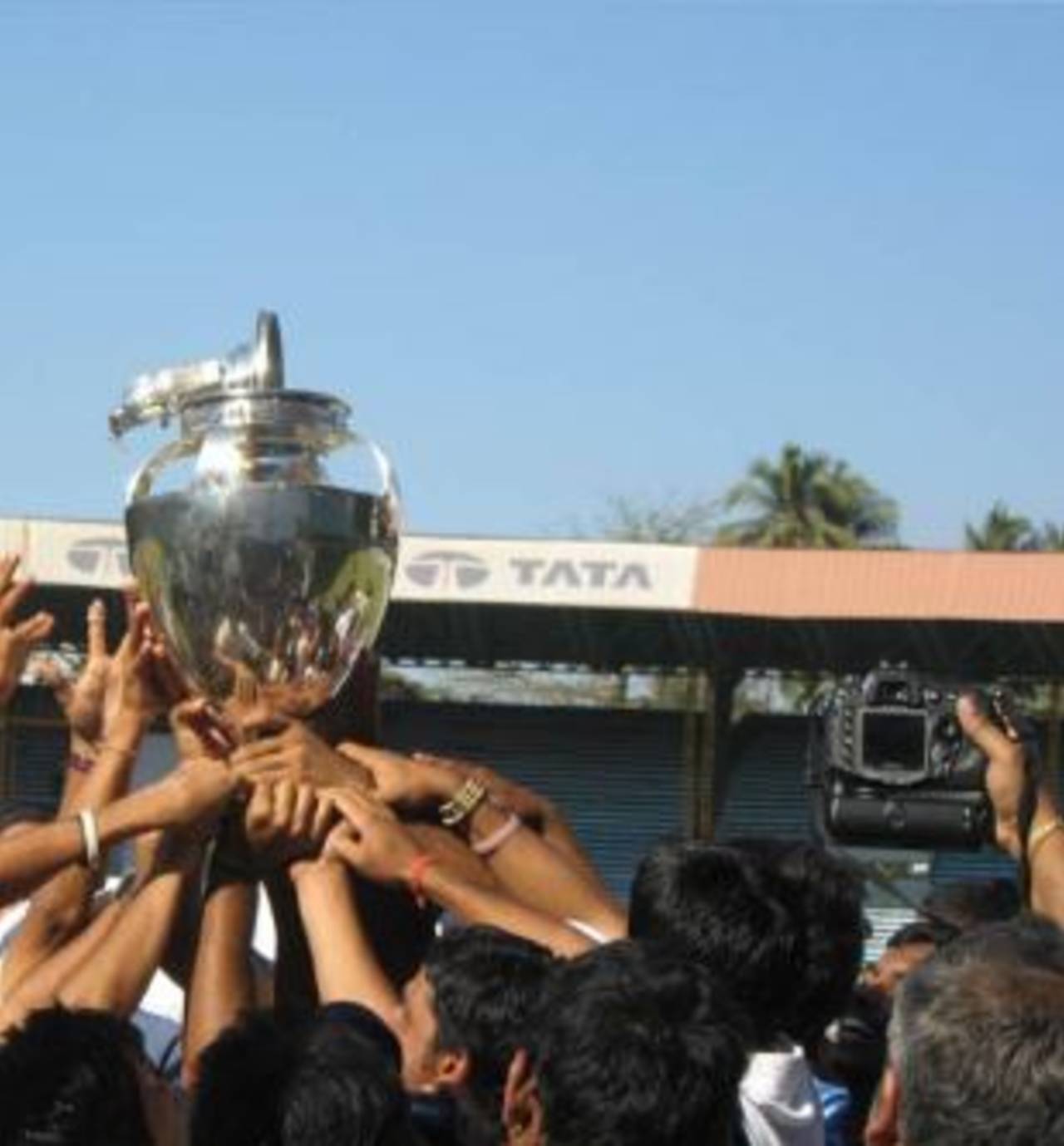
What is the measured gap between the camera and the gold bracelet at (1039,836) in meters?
4.31

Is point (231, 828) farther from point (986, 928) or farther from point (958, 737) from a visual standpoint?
point (958, 737)

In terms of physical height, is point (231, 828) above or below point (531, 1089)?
above

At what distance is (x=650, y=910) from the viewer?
3.69 m

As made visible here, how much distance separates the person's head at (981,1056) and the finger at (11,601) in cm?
177

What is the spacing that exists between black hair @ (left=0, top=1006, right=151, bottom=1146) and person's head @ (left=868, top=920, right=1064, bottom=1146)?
953mm

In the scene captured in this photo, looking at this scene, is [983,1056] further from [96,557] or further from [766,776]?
[766,776]

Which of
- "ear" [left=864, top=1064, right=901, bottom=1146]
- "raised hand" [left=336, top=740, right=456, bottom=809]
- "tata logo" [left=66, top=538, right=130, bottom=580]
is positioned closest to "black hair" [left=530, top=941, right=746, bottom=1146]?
"ear" [left=864, top=1064, right=901, bottom=1146]

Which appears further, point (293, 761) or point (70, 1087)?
point (293, 761)

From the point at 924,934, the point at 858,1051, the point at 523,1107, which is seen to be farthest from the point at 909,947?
the point at 523,1107

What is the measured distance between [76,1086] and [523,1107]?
0.54 meters

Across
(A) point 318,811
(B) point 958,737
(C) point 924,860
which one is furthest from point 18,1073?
(C) point 924,860

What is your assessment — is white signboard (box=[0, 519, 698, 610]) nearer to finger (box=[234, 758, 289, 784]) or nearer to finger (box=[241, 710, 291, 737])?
finger (box=[241, 710, 291, 737])

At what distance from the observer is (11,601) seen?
4125 millimetres

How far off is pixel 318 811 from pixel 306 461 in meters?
0.48
